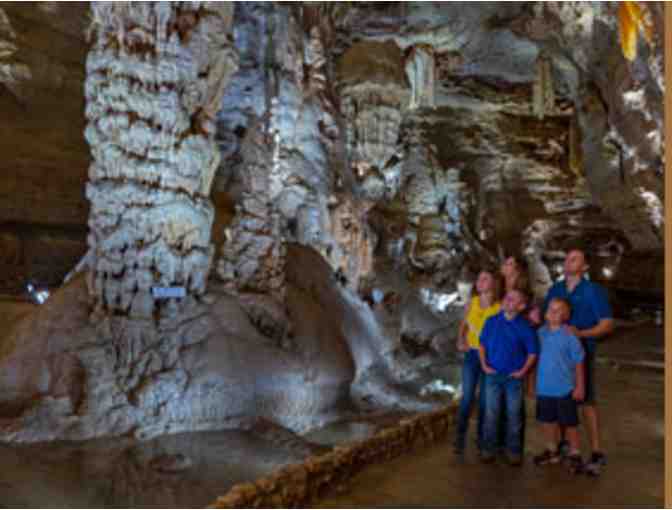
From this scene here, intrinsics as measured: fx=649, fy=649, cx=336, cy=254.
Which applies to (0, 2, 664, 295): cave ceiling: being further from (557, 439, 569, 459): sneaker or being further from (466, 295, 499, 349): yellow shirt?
(557, 439, 569, 459): sneaker

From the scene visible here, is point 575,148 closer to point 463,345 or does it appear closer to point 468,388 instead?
point 463,345

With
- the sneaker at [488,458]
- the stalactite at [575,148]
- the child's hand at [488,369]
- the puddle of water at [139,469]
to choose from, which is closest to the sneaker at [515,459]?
the sneaker at [488,458]

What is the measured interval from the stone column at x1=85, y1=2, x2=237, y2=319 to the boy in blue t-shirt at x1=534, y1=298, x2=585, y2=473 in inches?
219

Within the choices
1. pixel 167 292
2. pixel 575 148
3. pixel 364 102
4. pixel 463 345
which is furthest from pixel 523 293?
pixel 575 148

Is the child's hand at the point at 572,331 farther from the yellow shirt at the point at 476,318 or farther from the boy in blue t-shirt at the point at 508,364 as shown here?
the yellow shirt at the point at 476,318

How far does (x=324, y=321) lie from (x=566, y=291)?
696cm

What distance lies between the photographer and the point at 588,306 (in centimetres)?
357

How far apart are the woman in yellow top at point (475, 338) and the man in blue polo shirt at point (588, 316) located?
432 millimetres

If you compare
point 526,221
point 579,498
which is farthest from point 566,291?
point 526,221

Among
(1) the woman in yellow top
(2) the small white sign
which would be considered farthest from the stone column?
(1) the woman in yellow top

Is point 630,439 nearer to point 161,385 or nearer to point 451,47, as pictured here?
point 161,385

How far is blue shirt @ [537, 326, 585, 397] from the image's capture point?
3547 mm

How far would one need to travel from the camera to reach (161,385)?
307 inches

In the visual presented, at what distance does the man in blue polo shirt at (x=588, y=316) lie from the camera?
3.53 meters
